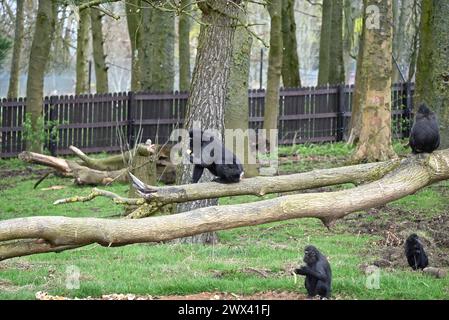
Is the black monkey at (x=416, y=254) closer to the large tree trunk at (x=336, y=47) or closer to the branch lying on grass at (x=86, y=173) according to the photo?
the branch lying on grass at (x=86, y=173)

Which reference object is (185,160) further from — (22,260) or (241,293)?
(241,293)

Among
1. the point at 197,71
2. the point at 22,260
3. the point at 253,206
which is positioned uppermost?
the point at 197,71

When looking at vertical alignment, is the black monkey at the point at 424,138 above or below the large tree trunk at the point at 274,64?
below

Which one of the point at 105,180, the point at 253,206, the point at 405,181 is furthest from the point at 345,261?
the point at 105,180

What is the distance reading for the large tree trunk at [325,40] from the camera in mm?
30438

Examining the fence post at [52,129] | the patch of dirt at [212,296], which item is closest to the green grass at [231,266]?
the patch of dirt at [212,296]

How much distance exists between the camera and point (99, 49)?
108 feet

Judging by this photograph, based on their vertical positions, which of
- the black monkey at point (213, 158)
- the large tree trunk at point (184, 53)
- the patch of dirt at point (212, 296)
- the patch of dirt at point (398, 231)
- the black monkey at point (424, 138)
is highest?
the large tree trunk at point (184, 53)

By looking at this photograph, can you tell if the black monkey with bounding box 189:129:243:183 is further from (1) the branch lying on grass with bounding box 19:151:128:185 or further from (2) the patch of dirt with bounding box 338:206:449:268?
(1) the branch lying on grass with bounding box 19:151:128:185

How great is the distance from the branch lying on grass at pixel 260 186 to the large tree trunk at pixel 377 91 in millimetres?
9664

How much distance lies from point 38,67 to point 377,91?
36.1ft

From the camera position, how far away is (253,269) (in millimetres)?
10477

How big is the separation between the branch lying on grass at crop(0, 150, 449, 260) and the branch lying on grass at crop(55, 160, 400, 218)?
291 millimetres
